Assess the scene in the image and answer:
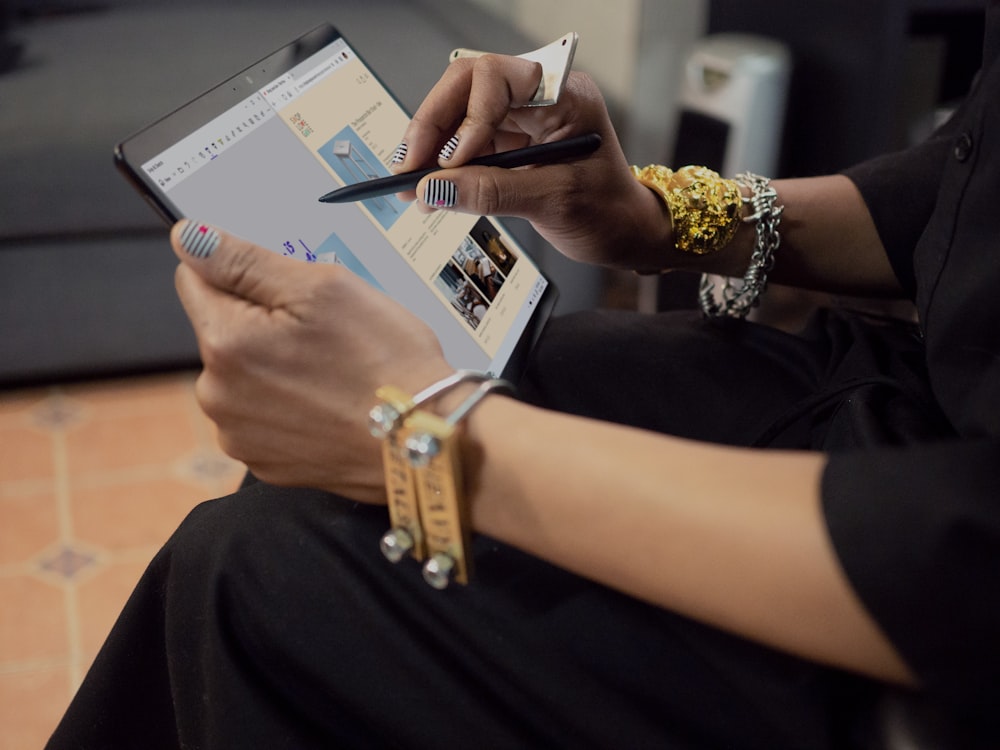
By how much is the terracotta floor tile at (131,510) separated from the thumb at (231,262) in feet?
2.83

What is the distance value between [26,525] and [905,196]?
1.15 m

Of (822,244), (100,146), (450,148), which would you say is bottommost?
(100,146)

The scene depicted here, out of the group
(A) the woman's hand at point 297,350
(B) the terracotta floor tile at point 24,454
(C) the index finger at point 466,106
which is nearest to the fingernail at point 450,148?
(C) the index finger at point 466,106

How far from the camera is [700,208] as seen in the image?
741mm

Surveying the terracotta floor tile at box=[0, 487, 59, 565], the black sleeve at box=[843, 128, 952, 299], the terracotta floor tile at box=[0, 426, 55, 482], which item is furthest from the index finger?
the terracotta floor tile at box=[0, 426, 55, 482]

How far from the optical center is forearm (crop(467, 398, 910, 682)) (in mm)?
386

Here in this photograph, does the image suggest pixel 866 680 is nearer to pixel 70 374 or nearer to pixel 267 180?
pixel 267 180

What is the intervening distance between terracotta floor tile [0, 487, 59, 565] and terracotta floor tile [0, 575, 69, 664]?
0.05 m

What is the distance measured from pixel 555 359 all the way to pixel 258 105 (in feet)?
0.92

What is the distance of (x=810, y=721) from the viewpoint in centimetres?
43

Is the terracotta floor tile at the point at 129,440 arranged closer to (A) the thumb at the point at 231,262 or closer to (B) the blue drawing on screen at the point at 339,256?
(B) the blue drawing on screen at the point at 339,256

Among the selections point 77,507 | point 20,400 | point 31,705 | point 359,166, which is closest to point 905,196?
point 359,166

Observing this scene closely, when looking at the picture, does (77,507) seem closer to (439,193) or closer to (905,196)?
(439,193)

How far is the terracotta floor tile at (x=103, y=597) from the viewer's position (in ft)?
3.57
